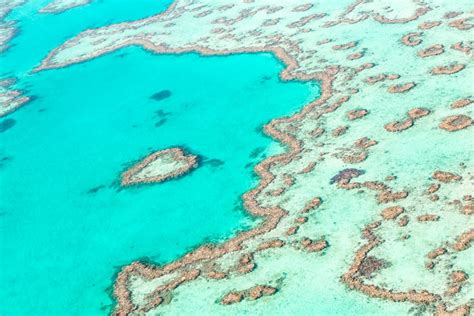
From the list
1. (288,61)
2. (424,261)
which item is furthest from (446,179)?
(288,61)

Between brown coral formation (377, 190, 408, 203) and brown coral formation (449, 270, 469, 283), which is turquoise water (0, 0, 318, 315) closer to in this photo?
brown coral formation (377, 190, 408, 203)

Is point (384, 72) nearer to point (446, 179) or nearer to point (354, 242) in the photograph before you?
point (446, 179)

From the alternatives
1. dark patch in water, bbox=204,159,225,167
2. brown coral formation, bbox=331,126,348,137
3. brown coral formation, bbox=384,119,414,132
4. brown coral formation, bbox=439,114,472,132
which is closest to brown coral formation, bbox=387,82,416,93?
brown coral formation, bbox=384,119,414,132

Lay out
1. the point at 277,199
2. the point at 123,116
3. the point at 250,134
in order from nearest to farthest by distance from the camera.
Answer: the point at 277,199 → the point at 250,134 → the point at 123,116

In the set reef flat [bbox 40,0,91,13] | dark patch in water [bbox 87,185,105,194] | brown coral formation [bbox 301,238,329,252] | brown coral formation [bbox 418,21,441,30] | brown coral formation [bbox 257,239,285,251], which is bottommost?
brown coral formation [bbox 257,239,285,251]

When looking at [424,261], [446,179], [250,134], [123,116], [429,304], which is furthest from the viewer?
[123,116]

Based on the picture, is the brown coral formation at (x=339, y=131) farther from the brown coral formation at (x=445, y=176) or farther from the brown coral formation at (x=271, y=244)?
the brown coral formation at (x=271, y=244)

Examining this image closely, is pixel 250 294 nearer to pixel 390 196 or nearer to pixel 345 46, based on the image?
pixel 390 196

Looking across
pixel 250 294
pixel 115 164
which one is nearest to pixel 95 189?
pixel 115 164
